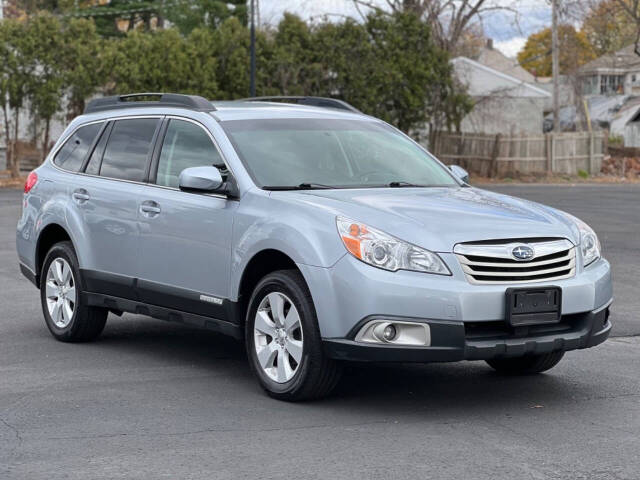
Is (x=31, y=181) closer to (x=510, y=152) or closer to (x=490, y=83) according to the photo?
(x=510, y=152)

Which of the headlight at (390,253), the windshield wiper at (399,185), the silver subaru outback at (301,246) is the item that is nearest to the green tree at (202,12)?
the silver subaru outback at (301,246)

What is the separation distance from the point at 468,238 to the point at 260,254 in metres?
1.33

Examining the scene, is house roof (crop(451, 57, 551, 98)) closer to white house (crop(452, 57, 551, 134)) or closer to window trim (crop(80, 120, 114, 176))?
white house (crop(452, 57, 551, 134))

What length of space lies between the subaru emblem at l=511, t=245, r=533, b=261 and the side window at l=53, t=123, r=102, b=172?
3953mm

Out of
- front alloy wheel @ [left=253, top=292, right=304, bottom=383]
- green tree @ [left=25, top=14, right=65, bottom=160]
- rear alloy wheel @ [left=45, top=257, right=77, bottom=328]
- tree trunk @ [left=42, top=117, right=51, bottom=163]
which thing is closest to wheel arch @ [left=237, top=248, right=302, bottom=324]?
front alloy wheel @ [left=253, top=292, right=304, bottom=383]

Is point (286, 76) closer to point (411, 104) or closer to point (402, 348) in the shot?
point (411, 104)

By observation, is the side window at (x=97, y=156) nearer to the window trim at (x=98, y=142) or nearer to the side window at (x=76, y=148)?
the window trim at (x=98, y=142)

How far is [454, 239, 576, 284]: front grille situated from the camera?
20.8 ft

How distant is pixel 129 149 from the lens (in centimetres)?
856

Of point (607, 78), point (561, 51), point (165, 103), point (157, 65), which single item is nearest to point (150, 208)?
point (165, 103)

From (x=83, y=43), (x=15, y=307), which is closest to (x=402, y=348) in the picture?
(x=15, y=307)

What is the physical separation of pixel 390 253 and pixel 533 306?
0.84 meters

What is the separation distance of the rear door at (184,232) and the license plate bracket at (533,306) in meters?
1.84

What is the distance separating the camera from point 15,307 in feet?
35.7
